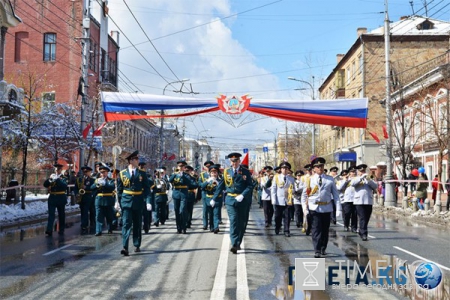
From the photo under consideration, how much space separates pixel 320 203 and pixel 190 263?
8.93ft

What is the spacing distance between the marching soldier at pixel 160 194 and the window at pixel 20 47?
2801 centimetres

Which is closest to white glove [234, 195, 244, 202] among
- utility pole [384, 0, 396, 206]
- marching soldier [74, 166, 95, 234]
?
marching soldier [74, 166, 95, 234]

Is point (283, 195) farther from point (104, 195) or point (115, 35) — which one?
point (115, 35)

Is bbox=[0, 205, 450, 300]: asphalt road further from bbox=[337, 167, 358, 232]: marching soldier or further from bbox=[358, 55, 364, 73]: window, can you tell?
bbox=[358, 55, 364, 73]: window

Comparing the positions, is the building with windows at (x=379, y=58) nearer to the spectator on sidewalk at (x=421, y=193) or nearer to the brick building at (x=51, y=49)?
the spectator on sidewalk at (x=421, y=193)

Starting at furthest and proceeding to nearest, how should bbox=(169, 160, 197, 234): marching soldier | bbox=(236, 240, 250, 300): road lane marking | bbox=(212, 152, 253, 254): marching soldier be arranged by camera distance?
bbox=(169, 160, 197, 234): marching soldier
bbox=(212, 152, 253, 254): marching soldier
bbox=(236, 240, 250, 300): road lane marking

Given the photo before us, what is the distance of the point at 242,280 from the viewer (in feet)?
25.3

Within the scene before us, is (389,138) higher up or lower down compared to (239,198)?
higher up

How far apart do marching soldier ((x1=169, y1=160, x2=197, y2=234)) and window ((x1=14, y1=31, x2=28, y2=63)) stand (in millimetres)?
30190

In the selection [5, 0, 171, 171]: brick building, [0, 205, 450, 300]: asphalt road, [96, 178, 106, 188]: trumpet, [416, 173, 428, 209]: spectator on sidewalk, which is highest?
[5, 0, 171, 171]: brick building

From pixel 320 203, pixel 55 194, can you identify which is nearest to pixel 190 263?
pixel 320 203

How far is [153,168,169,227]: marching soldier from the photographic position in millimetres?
16141

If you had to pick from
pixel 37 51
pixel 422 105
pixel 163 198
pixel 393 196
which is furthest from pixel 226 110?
pixel 37 51

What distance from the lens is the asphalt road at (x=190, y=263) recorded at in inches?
273
